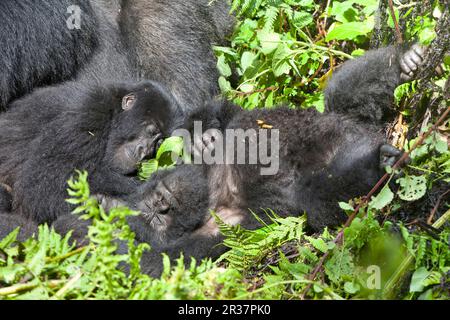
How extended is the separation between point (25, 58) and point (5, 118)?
40cm

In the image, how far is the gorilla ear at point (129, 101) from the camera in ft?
12.3

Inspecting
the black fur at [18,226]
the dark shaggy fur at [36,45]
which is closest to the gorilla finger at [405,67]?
the dark shaggy fur at [36,45]

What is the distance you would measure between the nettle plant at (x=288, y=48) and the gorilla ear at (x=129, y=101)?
65 cm

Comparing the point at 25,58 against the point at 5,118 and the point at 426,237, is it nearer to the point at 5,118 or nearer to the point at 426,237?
the point at 5,118

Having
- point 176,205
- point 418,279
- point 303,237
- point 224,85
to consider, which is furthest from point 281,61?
point 418,279

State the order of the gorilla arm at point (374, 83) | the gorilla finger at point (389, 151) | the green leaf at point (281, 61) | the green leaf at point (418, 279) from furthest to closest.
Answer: the green leaf at point (281, 61) < the gorilla arm at point (374, 83) < the gorilla finger at point (389, 151) < the green leaf at point (418, 279)

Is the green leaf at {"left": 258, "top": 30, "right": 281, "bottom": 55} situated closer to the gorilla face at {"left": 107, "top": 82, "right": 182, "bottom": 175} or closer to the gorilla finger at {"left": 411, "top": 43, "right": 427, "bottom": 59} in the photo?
the gorilla face at {"left": 107, "top": 82, "right": 182, "bottom": 175}

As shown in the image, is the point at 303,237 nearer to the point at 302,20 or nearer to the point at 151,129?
the point at 151,129

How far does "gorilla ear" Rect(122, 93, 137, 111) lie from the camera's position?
3758 mm

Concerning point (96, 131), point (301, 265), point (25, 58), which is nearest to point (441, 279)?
point (301, 265)

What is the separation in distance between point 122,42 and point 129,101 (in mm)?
762

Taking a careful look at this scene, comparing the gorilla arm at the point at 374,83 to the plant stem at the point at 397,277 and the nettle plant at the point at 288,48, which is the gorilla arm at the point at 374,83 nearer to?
the nettle plant at the point at 288,48

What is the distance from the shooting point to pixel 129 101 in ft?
12.4

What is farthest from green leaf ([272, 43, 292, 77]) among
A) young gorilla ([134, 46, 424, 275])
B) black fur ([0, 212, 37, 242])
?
black fur ([0, 212, 37, 242])
